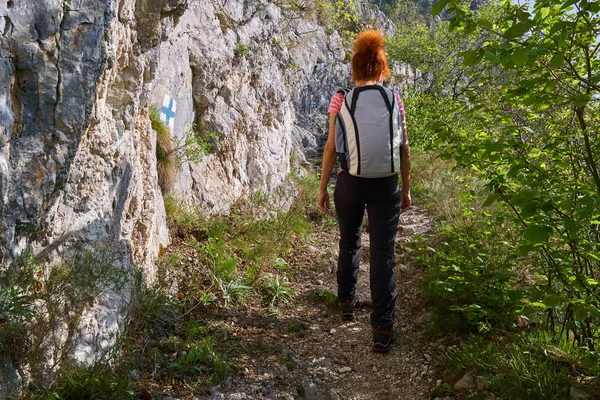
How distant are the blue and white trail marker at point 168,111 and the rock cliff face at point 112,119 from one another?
0.02 meters

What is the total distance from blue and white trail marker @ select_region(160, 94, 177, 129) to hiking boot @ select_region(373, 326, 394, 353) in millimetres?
3067

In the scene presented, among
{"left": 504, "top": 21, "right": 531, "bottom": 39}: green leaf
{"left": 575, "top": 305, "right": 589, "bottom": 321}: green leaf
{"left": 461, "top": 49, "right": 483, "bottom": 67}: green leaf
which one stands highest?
{"left": 504, "top": 21, "right": 531, "bottom": 39}: green leaf

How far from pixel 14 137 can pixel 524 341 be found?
3.04 m

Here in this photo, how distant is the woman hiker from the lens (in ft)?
9.55

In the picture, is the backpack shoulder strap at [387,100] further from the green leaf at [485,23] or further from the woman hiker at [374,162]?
the green leaf at [485,23]

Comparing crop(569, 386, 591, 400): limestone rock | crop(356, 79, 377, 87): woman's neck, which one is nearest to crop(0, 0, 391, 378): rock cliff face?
crop(356, 79, 377, 87): woman's neck

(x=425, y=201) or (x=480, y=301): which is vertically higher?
(x=425, y=201)

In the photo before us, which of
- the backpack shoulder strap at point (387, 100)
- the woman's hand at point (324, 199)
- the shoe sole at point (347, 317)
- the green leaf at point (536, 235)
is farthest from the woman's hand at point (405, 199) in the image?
the green leaf at point (536, 235)

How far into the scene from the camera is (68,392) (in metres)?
2.06

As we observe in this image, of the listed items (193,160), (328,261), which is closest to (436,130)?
(328,261)

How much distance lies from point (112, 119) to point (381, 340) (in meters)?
2.58

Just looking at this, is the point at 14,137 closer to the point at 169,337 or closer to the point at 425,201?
the point at 169,337

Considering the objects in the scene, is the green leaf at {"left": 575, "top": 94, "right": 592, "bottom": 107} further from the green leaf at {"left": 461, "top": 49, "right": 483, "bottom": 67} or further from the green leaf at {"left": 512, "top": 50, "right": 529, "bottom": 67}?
the green leaf at {"left": 461, "top": 49, "right": 483, "bottom": 67}

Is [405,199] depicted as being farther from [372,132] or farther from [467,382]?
[467,382]
